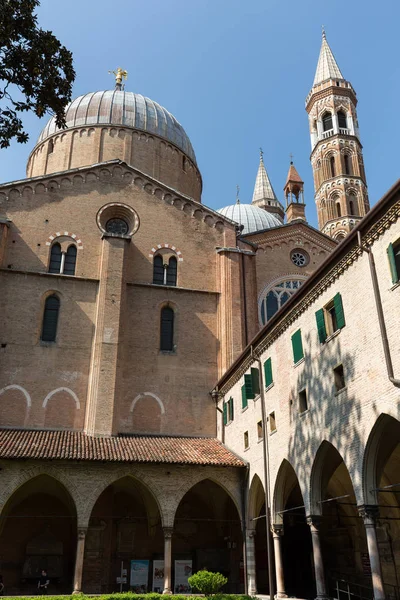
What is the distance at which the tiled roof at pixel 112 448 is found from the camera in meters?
18.9

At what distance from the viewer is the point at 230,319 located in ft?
83.1

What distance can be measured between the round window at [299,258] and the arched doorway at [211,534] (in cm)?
1320

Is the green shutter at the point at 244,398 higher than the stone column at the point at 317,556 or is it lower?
higher

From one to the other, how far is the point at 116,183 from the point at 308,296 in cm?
1409

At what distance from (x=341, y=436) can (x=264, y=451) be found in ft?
14.9

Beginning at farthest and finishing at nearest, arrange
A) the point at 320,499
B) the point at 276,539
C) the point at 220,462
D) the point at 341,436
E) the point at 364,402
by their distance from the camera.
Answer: the point at 220,462, the point at 276,539, the point at 320,499, the point at 341,436, the point at 364,402

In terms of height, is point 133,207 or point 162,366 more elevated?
point 133,207

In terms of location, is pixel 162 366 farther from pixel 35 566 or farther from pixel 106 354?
pixel 35 566

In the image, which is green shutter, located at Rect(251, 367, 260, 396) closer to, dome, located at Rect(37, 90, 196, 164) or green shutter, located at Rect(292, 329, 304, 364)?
green shutter, located at Rect(292, 329, 304, 364)

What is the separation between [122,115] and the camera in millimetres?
Answer: 34594

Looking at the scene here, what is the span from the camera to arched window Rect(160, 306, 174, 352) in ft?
82.0

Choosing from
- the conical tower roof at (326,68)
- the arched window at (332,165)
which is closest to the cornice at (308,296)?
the arched window at (332,165)

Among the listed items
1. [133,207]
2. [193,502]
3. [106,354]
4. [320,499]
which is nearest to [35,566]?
[193,502]

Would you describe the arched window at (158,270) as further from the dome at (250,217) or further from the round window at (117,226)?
the dome at (250,217)
